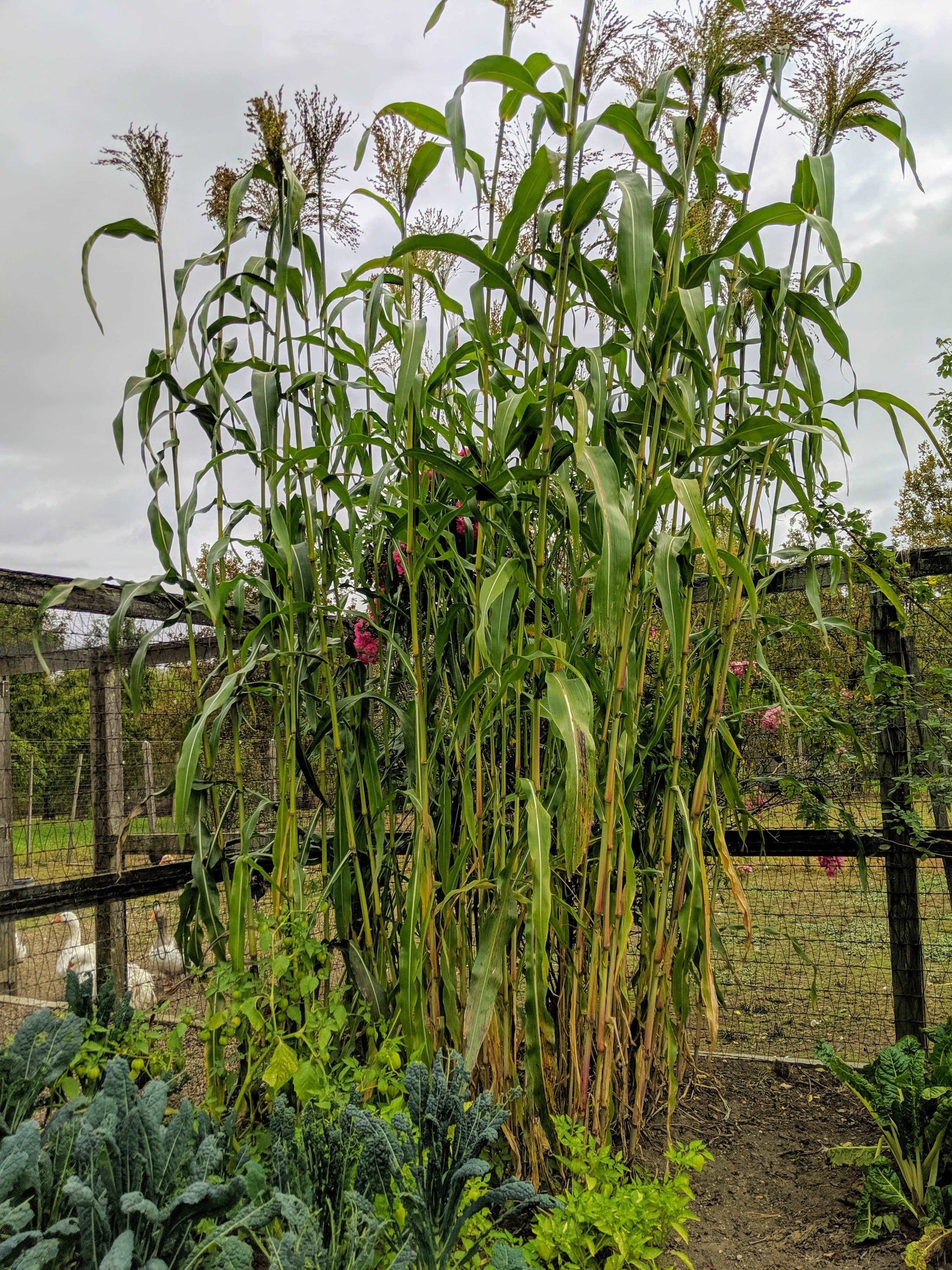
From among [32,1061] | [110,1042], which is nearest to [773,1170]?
[110,1042]

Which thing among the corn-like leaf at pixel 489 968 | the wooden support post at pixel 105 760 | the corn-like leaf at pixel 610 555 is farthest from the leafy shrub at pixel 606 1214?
the wooden support post at pixel 105 760

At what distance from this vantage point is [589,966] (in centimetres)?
134

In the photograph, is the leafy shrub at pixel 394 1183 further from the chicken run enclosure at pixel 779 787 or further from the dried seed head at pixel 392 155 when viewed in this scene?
the dried seed head at pixel 392 155

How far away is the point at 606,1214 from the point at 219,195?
194 cm

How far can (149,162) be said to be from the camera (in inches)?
56.1

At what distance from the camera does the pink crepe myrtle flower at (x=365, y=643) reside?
1736 millimetres

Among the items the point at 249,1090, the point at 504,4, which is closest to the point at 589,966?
the point at 249,1090

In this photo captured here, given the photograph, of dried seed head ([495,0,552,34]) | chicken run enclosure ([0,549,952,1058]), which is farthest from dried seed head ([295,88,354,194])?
chicken run enclosure ([0,549,952,1058])

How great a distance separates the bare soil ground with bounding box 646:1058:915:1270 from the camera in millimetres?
1372

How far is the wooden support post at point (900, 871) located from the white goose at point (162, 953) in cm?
223

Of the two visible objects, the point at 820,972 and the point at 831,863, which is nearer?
the point at 831,863

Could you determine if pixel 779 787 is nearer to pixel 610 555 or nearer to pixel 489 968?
pixel 489 968

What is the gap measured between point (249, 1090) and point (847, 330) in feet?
5.89

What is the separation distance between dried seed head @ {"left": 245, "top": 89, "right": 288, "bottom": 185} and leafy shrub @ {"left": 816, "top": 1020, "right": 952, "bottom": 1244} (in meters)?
2.13
